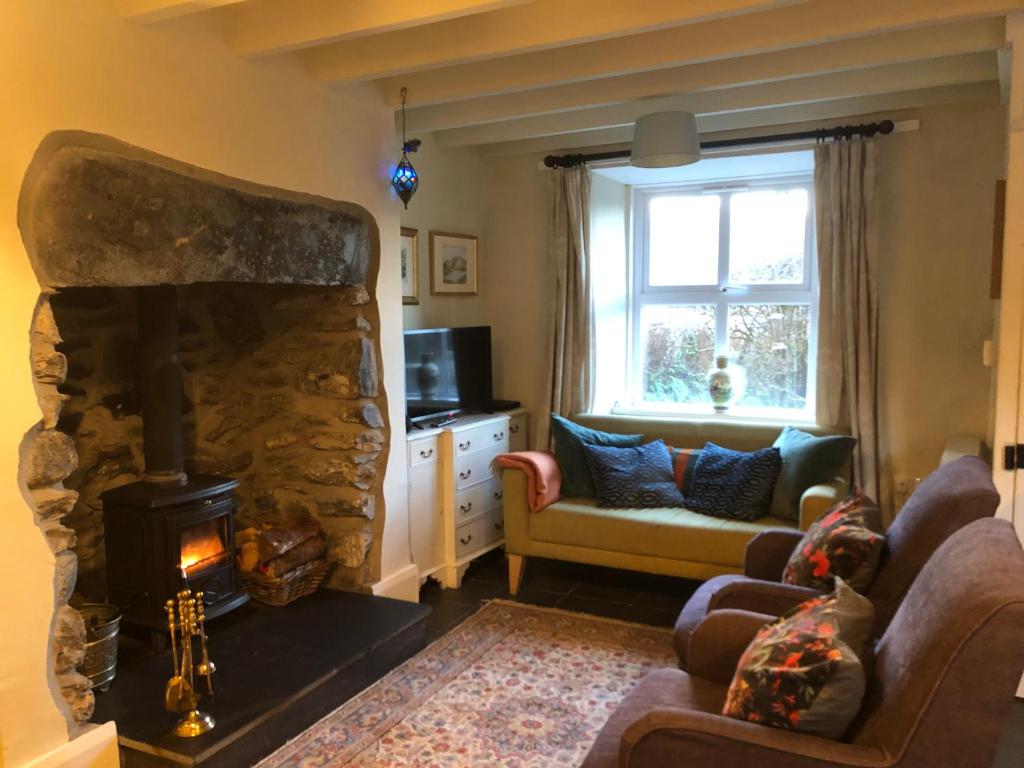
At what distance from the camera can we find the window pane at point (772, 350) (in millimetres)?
4465

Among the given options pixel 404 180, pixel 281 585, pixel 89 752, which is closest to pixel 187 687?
pixel 89 752

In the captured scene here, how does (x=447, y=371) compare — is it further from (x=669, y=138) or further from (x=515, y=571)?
(x=669, y=138)

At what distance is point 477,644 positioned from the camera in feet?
11.2

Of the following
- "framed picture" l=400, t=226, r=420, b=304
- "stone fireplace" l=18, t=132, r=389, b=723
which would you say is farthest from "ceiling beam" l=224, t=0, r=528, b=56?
"framed picture" l=400, t=226, r=420, b=304

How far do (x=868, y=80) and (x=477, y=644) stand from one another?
9.88ft

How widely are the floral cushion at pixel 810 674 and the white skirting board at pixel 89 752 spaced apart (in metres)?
1.80

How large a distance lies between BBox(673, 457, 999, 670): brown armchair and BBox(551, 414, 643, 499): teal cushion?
4.73 feet

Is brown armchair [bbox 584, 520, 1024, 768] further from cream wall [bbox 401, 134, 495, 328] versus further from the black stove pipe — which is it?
cream wall [bbox 401, 134, 495, 328]

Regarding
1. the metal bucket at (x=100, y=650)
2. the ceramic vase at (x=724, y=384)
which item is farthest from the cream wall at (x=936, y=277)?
the metal bucket at (x=100, y=650)

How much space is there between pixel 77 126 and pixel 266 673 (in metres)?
1.90

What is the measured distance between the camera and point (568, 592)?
4.07 m

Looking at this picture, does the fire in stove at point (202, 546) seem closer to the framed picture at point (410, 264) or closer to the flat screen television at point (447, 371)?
the flat screen television at point (447, 371)

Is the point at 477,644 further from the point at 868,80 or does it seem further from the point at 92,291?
the point at 868,80

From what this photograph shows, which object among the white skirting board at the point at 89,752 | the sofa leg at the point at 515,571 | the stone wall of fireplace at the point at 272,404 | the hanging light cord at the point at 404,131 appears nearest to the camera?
the white skirting board at the point at 89,752
